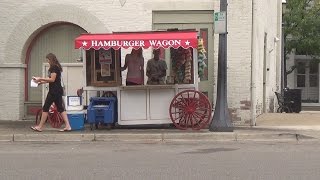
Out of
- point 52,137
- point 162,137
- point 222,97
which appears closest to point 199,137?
point 162,137

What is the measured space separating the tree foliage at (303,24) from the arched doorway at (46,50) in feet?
56.5

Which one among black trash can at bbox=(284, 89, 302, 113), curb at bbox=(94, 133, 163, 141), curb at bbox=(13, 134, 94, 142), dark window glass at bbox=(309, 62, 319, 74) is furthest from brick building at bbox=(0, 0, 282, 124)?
dark window glass at bbox=(309, 62, 319, 74)

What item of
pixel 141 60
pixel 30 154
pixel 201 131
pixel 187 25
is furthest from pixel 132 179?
pixel 187 25

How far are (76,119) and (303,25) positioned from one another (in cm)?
1985

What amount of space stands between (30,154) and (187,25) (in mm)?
6473

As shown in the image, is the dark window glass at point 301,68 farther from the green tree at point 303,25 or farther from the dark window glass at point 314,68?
the green tree at point 303,25

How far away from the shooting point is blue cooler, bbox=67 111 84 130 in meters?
14.1

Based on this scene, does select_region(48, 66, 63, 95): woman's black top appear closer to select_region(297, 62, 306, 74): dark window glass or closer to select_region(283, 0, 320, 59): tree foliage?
select_region(283, 0, 320, 59): tree foliage

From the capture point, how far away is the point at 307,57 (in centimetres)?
3578

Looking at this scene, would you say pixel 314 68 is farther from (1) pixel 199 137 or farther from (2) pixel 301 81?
(1) pixel 199 137

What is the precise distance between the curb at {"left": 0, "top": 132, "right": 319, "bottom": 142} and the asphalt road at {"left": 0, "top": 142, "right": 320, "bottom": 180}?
0.34 m

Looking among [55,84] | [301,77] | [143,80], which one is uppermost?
[301,77]

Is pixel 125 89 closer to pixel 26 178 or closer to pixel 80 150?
pixel 80 150

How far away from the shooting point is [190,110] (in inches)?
549
